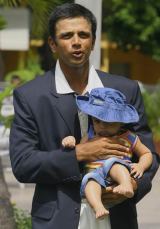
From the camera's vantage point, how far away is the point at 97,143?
3645mm

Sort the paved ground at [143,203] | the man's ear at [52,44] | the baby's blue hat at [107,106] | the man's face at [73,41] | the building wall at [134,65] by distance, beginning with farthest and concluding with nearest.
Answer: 1. the building wall at [134,65]
2. the paved ground at [143,203]
3. the man's ear at [52,44]
4. the man's face at [73,41]
5. the baby's blue hat at [107,106]

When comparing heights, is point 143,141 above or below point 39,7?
above

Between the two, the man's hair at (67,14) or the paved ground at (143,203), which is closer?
the man's hair at (67,14)

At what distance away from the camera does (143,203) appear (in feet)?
34.9

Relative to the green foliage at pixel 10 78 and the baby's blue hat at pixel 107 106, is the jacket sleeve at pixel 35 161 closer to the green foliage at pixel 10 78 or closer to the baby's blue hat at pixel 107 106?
the baby's blue hat at pixel 107 106

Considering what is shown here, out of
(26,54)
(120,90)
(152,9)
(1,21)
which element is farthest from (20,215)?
(26,54)

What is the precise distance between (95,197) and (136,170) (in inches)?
9.3

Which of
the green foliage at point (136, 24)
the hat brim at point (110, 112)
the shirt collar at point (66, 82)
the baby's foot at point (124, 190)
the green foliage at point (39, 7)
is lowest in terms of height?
the green foliage at point (136, 24)

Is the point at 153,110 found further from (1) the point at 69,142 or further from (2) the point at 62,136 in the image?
(1) the point at 69,142

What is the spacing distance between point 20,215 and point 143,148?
14.8ft

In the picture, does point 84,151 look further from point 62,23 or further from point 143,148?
point 62,23

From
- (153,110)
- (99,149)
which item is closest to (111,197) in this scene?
(99,149)

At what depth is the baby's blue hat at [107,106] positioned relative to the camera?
143 inches

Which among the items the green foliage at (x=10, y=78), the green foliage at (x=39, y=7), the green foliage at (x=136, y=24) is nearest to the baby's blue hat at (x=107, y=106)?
the green foliage at (x=39, y=7)
